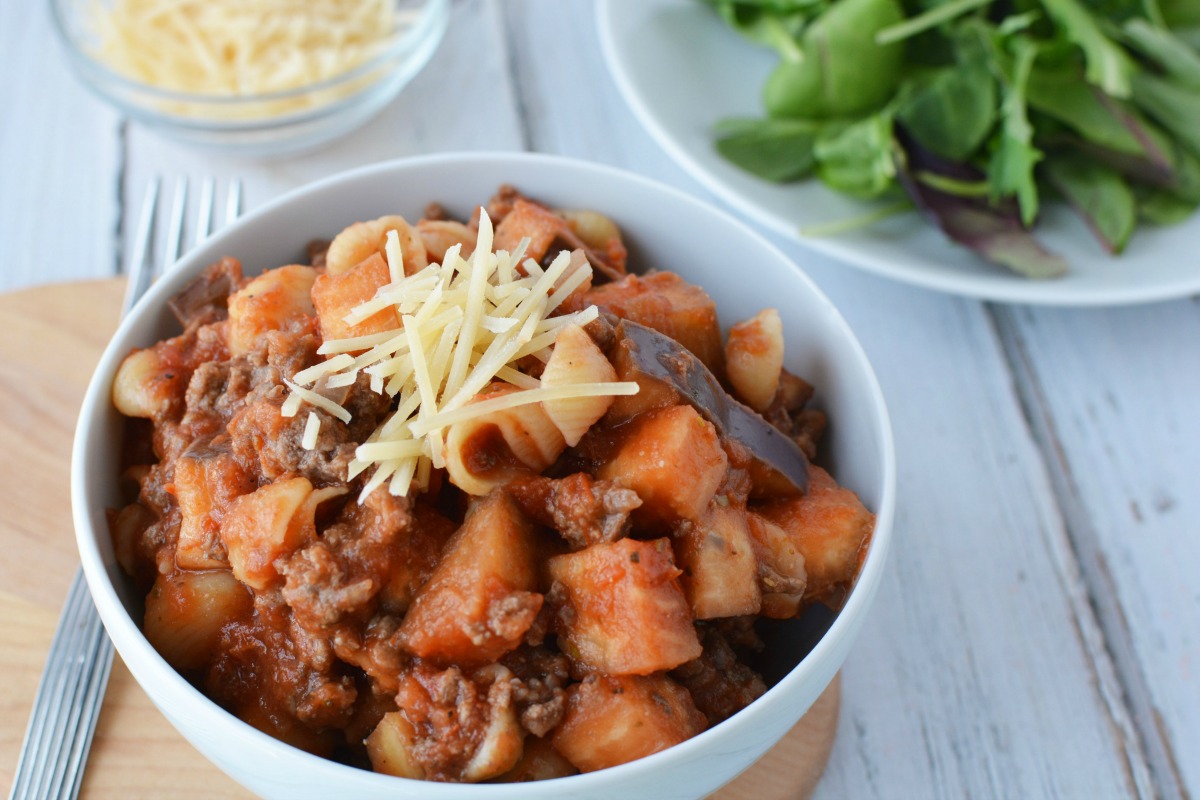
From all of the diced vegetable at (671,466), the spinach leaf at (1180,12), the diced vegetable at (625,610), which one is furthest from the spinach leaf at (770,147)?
the diced vegetable at (625,610)

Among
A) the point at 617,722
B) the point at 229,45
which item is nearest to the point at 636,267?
the point at 617,722

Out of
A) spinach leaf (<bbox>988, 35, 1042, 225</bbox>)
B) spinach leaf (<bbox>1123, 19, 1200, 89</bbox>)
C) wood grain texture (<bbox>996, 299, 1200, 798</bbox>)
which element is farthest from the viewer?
spinach leaf (<bbox>1123, 19, 1200, 89</bbox>)

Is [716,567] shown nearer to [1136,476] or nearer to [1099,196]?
[1136,476]

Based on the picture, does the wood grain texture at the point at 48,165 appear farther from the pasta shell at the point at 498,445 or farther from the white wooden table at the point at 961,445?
the pasta shell at the point at 498,445

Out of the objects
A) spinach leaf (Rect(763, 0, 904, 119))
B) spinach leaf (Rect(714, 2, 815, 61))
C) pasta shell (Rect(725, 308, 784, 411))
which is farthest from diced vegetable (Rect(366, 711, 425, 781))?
spinach leaf (Rect(714, 2, 815, 61))

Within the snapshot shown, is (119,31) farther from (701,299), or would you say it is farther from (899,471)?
(899,471)

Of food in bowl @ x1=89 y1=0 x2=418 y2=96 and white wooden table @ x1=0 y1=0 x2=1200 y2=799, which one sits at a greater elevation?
food in bowl @ x1=89 y1=0 x2=418 y2=96

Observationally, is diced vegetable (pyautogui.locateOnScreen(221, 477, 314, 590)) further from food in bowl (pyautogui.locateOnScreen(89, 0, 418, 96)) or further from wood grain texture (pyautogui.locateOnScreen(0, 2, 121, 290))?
food in bowl (pyautogui.locateOnScreen(89, 0, 418, 96))
